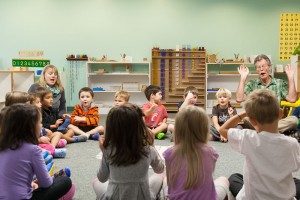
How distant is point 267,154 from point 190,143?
378mm

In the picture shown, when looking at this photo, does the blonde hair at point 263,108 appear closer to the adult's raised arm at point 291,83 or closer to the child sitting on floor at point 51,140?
the adult's raised arm at point 291,83

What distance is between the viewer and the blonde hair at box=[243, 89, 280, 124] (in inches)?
65.8

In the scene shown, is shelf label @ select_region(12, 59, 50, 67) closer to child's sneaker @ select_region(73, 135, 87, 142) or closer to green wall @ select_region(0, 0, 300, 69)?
green wall @ select_region(0, 0, 300, 69)

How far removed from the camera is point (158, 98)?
4.32m

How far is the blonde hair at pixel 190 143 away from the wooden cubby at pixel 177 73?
5.94 meters

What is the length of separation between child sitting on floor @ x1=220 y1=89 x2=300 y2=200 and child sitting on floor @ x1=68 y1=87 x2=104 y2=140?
277 cm

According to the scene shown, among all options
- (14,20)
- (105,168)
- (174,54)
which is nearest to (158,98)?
(105,168)

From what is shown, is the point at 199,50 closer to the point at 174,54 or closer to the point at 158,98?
the point at 174,54

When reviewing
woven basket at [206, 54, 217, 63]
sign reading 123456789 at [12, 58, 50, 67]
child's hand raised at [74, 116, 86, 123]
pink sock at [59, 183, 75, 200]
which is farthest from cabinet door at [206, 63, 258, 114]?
pink sock at [59, 183, 75, 200]

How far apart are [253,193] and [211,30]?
653cm

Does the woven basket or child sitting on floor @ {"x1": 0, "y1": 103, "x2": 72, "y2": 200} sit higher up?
the woven basket

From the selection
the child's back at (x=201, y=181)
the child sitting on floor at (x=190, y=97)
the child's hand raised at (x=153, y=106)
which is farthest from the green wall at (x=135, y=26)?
the child's back at (x=201, y=181)

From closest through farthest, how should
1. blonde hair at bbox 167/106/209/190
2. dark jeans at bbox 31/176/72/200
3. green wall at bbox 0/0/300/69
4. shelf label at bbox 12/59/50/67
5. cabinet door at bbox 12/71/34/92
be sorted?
blonde hair at bbox 167/106/209/190 → dark jeans at bbox 31/176/72/200 → cabinet door at bbox 12/71/34/92 → shelf label at bbox 12/59/50/67 → green wall at bbox 0/0/300/69

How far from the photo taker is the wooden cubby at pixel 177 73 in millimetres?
7574
